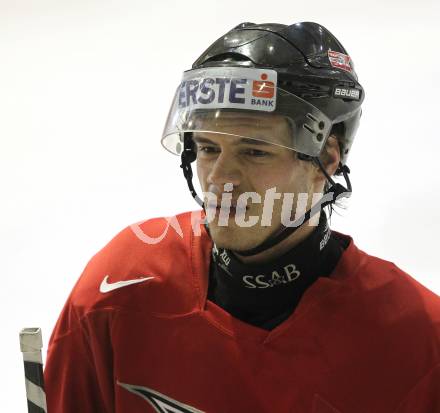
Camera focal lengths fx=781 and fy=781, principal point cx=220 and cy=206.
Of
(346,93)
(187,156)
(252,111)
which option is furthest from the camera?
(187,156)

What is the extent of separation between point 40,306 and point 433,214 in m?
1.22

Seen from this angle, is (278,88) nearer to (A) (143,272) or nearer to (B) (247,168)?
(B) (247,168)

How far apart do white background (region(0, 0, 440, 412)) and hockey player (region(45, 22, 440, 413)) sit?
727 millimetres

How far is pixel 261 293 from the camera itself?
4.49 ft

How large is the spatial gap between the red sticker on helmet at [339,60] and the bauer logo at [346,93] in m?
0.04

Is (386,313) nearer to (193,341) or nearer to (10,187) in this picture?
(193,341)

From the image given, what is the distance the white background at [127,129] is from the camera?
237 centimetres

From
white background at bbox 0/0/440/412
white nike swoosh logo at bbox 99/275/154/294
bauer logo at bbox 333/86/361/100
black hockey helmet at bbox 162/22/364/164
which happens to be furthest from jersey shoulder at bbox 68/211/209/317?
white background at bbox 0/0/440/412

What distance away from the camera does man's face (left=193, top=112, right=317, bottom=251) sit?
1.30m

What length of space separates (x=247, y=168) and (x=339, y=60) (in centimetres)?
28

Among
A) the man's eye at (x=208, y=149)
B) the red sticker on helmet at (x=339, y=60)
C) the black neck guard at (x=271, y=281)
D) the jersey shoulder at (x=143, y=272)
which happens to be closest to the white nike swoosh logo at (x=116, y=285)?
the jersey shoulder at (x=143, y=272)

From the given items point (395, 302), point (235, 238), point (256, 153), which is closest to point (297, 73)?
point (256, 153)

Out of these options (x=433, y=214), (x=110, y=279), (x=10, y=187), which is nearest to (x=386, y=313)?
(x=110, y=279)

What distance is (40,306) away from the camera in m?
2.27
